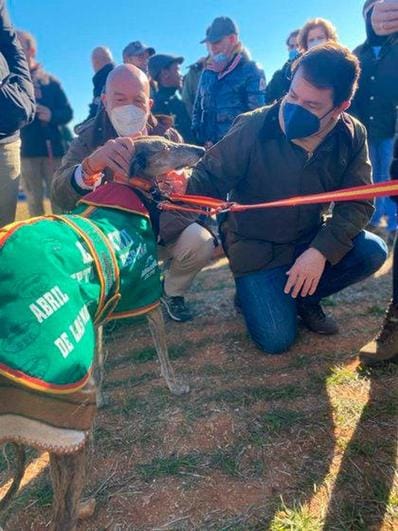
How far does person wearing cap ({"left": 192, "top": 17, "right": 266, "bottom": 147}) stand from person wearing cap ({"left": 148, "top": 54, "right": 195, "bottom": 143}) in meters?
1.24

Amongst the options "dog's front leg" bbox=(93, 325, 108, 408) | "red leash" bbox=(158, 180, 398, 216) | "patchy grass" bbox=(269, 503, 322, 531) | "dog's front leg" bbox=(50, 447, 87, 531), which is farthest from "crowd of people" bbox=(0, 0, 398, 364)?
"dog's front leg" bbox=(50, 447, 87, 531)

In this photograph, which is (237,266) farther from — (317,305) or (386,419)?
(386,419)

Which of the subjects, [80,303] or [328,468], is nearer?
[80,303]

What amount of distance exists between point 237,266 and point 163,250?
61 centimetres

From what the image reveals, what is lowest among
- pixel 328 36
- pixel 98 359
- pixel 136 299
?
pixel 98 359

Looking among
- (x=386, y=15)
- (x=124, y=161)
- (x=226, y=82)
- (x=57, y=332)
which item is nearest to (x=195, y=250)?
(x=124, y=161)

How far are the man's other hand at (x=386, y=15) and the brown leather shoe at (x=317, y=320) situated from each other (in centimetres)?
233

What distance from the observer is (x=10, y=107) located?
2.69 metres

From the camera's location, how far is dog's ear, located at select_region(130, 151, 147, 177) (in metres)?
2.41

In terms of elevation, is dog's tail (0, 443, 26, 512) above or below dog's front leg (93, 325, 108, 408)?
above

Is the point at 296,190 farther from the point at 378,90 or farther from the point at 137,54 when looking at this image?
the point at 137,54

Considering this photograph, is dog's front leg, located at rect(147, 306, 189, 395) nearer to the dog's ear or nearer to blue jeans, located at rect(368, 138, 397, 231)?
the dog's ear

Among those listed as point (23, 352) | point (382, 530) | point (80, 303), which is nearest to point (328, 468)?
point (382, 530)

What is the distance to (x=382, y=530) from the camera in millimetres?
1729
